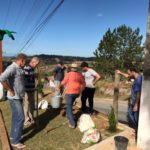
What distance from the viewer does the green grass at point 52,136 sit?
6.80 metres

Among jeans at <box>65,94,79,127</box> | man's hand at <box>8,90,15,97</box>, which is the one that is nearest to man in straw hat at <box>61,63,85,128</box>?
jeans at <box>65,94,79,127</box>

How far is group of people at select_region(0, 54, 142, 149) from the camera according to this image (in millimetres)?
6312

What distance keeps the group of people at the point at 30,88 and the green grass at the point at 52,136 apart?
0.30m

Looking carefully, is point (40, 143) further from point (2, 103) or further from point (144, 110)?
point (2, 103)

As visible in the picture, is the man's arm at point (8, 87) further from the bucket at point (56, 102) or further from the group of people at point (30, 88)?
the bucket at point (56, 102)

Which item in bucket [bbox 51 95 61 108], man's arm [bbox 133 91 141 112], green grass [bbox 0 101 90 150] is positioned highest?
man's arm [bbox 133 91 141 112]

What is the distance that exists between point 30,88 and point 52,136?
1.41 metres

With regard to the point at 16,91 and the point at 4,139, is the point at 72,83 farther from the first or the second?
the point at 4,139

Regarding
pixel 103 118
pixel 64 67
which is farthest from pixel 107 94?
pixel 103 118

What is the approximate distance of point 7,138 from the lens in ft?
21.9

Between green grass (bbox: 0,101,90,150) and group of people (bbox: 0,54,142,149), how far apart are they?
0.98ft

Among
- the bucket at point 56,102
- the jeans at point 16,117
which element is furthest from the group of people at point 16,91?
the bucket at point 56,102

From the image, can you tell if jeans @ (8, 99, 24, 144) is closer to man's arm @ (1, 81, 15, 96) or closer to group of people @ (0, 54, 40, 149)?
group of people @ (0, 54, 40, 149)

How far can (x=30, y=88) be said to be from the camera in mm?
7883
